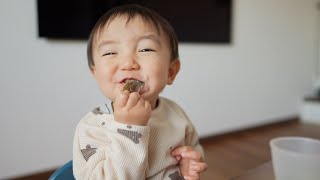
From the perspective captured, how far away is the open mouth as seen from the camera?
1.55 ft

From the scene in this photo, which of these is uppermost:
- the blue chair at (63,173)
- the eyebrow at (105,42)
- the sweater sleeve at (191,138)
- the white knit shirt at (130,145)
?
the eyebrow at (105,42)

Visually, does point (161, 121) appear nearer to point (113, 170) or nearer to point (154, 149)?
point (154, 149)

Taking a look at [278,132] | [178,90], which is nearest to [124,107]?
[178,90]

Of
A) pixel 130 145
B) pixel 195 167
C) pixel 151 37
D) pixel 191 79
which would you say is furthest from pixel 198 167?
pixel 191 79

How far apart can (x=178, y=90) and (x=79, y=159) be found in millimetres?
1868

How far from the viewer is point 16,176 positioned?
Result: 170cm

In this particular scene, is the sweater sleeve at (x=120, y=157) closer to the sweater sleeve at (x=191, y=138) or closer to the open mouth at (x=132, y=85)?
the open mouth at (x=132, y=85)

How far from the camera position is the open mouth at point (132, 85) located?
473mm

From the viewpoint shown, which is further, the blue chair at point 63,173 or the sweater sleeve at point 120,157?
the blue chair at point 63,173

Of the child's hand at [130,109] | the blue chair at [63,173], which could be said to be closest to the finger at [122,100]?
the child's hand at [130,109]

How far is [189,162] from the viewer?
54 centimetres

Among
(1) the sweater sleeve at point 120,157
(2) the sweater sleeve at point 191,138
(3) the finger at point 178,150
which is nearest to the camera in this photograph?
(1) the sweater sleeve at point 120,157

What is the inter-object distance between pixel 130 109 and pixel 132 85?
47mm

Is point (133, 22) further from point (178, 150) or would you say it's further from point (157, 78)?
point (178, 150)
